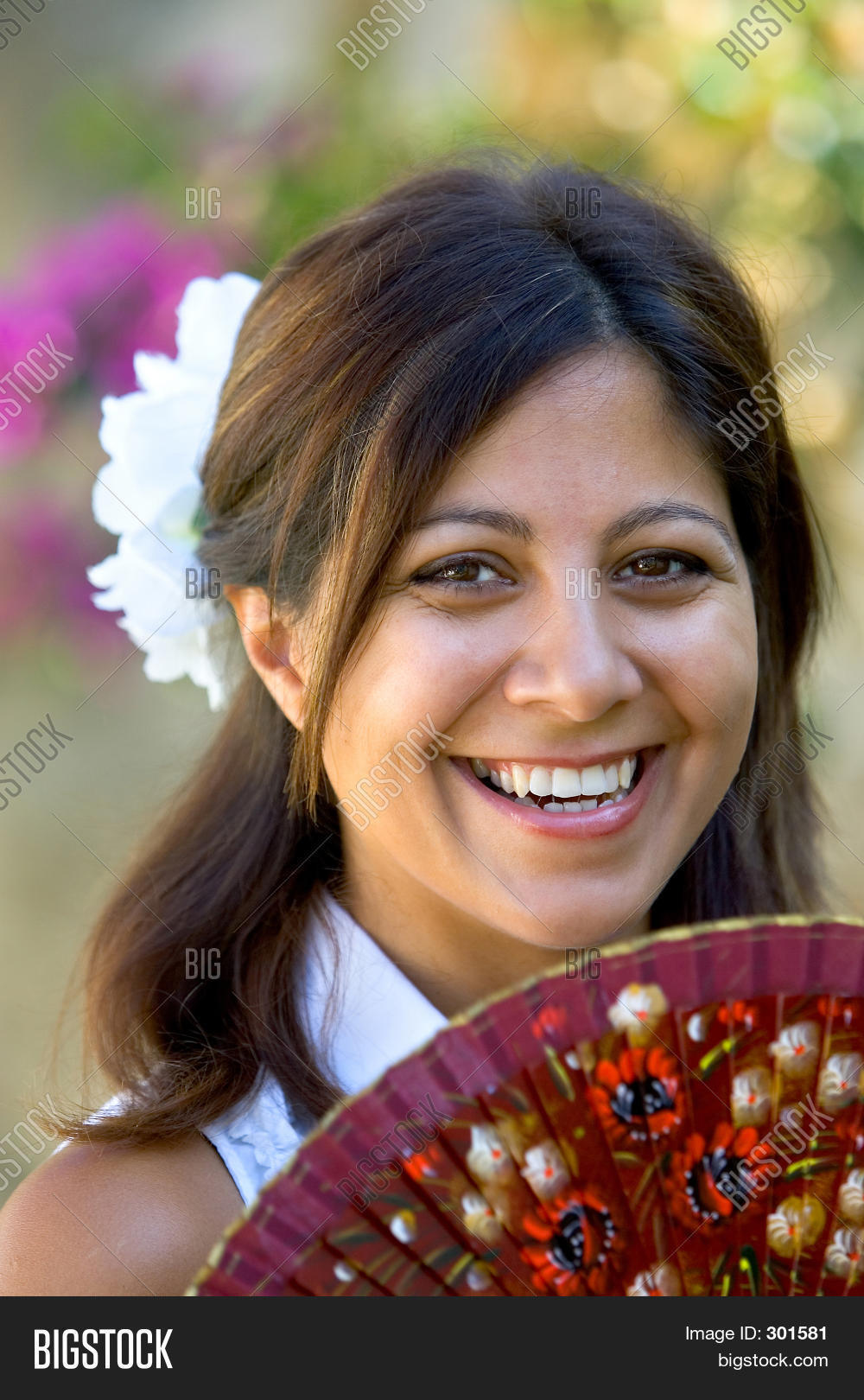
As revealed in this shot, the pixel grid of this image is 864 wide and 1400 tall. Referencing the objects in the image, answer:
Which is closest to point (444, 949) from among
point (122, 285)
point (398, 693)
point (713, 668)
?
point (398, 693)

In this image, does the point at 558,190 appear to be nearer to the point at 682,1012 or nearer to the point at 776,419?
the point at 776,419

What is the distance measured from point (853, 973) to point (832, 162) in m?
3.36

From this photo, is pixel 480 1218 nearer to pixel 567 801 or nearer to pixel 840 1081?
pixel 840 1081

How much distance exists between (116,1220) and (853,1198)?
89 centimetres

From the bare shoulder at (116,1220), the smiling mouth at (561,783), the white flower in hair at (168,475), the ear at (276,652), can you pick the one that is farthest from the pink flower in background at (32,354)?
the bare shoulder at (116,1220)

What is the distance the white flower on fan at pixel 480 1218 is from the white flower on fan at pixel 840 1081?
11.6 inches

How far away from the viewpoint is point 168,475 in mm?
2146

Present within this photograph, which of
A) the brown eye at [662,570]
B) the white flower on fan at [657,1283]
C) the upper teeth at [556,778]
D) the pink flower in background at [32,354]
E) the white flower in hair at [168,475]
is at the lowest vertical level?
the white flower on fan at [657,1283]

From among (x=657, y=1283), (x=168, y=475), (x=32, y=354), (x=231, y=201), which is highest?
(x=231, y=201)

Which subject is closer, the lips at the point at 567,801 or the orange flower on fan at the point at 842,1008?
the orange flower on fan at the point at 842,1008

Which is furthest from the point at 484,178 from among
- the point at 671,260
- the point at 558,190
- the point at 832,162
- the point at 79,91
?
the point at 79,91

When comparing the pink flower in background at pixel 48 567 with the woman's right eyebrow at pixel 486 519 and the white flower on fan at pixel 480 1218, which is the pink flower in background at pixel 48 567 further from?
the white flower on fan at pixel 480 1218

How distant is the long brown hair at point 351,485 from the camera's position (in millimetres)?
1707

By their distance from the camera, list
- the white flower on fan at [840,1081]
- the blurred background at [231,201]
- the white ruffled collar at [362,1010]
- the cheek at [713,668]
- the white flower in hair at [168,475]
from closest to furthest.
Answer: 1. the white flower on fan at [840,1081]
2. the cheek at [713,668]
3. the white ruffled collar at [362,1010]
4. the white flower in hair at [168,475]
5. the blurred background at [231,201]
